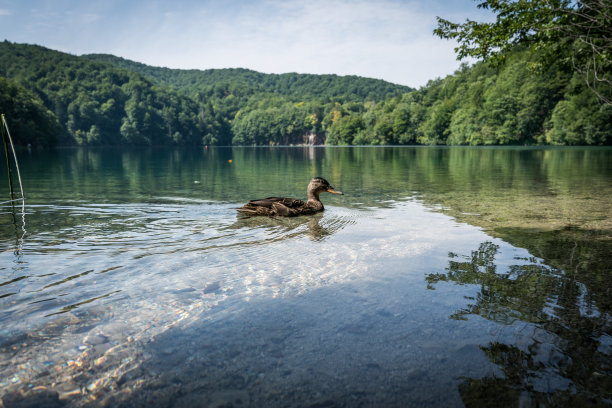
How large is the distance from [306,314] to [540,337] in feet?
7.22

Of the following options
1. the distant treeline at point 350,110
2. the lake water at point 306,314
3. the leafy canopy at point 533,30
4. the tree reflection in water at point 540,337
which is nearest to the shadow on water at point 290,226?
the lake water at point 306,314

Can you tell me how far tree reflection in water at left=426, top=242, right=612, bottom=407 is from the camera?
2764 millimetres

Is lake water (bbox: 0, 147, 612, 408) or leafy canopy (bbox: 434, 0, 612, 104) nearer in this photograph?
lake water (bbox: 0, 147, 612, 408)

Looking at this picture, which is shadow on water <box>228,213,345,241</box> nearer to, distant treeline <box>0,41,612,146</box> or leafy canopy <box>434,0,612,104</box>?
leafy canopy <box>434,0,612,104</box>

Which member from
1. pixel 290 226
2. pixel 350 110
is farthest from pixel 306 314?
pixel 350 110

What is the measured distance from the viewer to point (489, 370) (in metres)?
3.05

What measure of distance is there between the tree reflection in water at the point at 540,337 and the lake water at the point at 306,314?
2cm

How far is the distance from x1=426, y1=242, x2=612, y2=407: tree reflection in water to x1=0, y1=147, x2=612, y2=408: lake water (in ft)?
→ 0.05

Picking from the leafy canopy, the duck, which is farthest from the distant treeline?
the duck

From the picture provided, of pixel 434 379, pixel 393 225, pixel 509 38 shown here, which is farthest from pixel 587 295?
pixel 509 38

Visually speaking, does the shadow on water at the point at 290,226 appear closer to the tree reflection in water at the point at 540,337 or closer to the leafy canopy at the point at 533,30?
the tree reflection in water at the point at 540,337

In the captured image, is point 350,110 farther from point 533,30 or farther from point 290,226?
point 290,226

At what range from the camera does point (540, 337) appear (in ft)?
11.6

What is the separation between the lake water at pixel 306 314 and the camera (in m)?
2.87
